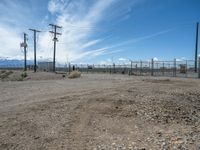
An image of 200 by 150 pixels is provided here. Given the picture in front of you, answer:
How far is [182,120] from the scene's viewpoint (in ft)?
24.7

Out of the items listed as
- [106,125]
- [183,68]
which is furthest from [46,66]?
[106,125]

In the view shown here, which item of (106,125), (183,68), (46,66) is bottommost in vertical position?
(106,125)

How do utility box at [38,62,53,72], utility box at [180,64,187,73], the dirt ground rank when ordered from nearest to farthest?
the dirt ground < utility box at [180,64,187,73] < utility box at [38,62,53,72]

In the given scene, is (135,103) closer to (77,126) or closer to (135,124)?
(135,124)

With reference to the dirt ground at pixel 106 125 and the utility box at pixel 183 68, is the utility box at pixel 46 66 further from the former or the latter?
the dirt ground at pixel 106 125

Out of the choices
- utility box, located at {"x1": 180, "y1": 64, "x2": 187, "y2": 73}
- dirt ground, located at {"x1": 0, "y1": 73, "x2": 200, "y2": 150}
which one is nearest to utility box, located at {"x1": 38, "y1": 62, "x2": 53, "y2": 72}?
utility box, located at {"x1": 180, "y1": 64, "x2": 187, "y2": 73}

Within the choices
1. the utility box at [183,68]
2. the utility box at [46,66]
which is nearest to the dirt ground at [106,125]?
the utility box at [183,68]

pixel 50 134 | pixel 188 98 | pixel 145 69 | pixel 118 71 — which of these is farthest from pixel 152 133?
pixel 118 71

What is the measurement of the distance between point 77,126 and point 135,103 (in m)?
3.58

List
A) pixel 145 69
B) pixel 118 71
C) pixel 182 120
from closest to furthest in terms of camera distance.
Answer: pixel 182 120, pixel 145 69, pixel 118 71

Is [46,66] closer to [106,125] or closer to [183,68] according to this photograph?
[183,68]

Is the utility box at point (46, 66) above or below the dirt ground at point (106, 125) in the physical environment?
above

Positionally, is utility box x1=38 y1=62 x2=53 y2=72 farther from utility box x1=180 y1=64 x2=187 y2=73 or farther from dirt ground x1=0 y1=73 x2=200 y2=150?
dirt ground x1=0 y1=73 x2=200 y2=150

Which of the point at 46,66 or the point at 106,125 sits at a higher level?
the point at 46,66
